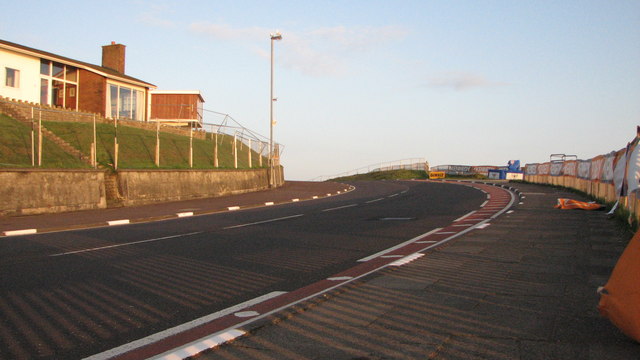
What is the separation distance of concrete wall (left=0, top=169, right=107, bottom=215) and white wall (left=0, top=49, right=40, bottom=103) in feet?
44.4

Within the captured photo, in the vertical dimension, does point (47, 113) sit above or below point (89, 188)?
above

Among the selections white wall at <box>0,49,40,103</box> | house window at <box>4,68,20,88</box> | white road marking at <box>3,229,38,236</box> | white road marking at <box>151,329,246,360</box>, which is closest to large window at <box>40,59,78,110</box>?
white wall at <box>0,49,40,103</box>

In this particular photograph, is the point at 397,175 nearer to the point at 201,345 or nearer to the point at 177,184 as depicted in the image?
the point at 177,184

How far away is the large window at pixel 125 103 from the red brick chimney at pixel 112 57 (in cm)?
740

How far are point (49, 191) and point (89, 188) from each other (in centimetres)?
178

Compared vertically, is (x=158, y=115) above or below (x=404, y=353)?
above

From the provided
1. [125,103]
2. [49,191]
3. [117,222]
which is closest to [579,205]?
[117,222]

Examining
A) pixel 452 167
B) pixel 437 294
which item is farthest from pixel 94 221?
pixel 452 167

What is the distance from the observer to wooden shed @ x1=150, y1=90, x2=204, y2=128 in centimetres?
4534

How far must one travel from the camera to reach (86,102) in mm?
34656

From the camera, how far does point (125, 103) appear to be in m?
37.7

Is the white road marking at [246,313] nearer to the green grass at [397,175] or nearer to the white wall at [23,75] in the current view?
the white wall at [23,75]

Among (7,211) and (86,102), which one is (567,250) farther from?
(86,102)

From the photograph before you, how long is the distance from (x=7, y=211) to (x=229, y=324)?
1491cm
